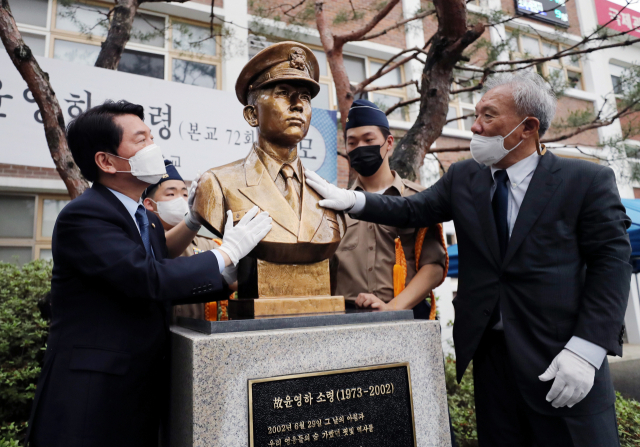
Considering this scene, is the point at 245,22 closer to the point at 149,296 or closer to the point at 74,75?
the point at 74,75

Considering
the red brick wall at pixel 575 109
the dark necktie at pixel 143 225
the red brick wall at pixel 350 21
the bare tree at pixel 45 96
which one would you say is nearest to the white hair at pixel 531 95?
the dark necktie at pixel 143 225

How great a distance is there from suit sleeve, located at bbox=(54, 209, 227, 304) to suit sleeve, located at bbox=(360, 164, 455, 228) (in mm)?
837

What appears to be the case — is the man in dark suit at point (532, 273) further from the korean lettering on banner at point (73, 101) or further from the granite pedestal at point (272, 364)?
the korean lettering on banner at point (73, 101)

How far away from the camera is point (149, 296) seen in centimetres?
148

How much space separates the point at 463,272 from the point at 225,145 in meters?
3.35

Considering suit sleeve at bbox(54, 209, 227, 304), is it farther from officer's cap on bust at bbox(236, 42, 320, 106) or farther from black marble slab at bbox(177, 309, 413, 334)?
officer's cap on bust at bbox(236, 42, 320, 106)

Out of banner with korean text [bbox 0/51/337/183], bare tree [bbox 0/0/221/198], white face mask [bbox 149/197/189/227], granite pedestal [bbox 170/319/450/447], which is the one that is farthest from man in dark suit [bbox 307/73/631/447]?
banner with korean text [bbox 0/51/337/183]

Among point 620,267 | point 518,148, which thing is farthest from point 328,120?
point 620,267

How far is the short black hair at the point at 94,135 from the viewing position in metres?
1.73

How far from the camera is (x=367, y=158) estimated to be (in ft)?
7.78

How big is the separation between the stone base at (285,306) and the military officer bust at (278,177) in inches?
6.4

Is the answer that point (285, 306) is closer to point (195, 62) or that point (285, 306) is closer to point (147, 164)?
point (147, 164)

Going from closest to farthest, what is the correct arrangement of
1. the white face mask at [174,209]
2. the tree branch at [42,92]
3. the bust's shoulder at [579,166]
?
the bust's shoulder at [579,166] → the white face mask at [174,209] → the tree branch at [42,92]

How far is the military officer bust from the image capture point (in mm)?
1836
